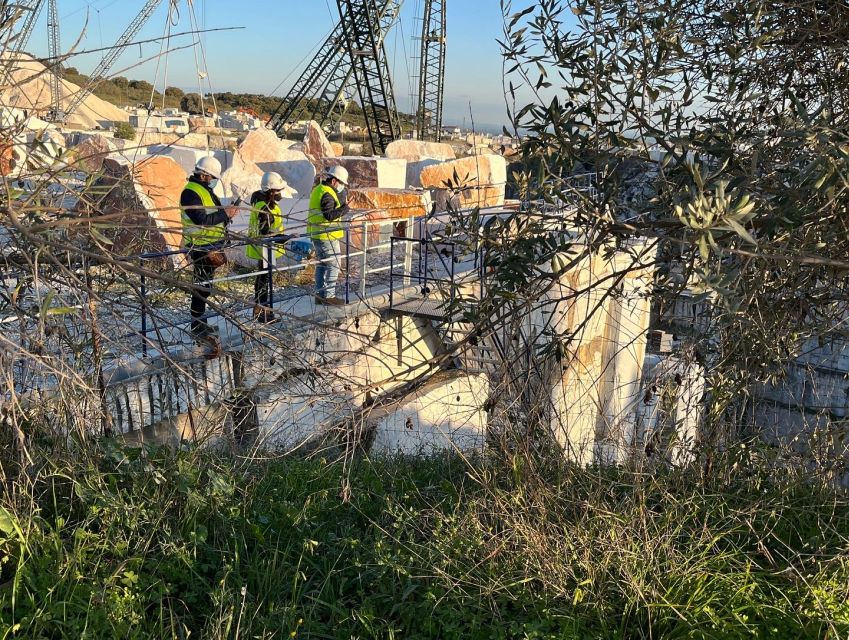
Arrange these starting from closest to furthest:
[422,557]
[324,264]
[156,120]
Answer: [422,557], [324,264], [156,120]

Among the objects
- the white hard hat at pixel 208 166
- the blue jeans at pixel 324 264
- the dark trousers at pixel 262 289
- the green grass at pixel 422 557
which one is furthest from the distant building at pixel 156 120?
the blue jeans at pixel 324 264

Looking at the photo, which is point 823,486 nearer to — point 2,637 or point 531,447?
point 531,447

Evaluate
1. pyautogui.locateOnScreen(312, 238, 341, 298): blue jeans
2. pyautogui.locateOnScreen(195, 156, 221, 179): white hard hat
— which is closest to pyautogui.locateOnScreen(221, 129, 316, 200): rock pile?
pyautogui.locateOnScreen(312, 238, 341, 298): blue jeans

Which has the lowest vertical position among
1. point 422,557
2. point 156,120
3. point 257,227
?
point 422,557

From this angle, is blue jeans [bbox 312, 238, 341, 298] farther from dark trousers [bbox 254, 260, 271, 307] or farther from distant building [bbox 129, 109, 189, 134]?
Result: distant building [bbox 129, 109, 189, 134]

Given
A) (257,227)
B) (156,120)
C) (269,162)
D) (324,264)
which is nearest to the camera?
(257,227)

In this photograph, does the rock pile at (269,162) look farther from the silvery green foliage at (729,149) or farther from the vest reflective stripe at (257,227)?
the silvery green foliage at (729,149)

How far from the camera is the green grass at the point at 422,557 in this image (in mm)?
3217

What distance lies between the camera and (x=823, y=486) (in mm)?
4160

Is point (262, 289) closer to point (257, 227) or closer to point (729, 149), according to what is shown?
point (257, 227)

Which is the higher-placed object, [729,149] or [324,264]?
[729,149]

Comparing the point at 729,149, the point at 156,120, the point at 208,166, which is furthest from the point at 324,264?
the point at 156,120

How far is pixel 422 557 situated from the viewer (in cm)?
364

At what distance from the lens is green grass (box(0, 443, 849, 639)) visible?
322 centimetres
